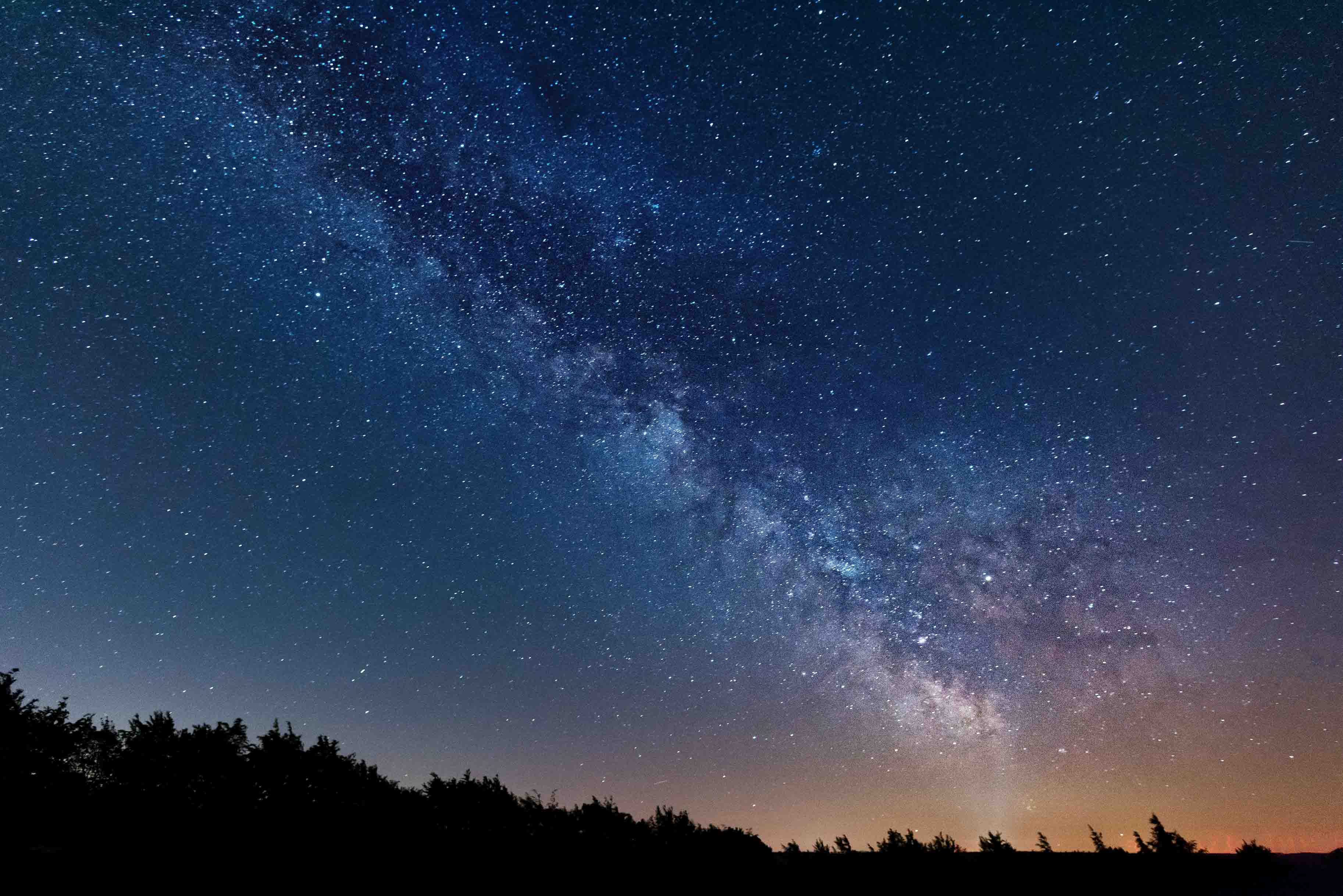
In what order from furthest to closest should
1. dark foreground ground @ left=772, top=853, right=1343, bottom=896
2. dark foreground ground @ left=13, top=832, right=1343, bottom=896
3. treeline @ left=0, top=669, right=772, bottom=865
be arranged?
treeline @ left=0, top=669, right=772, bottom=865 < dark foreground ground @ left=772, top=853, right=1343, bottom=896 < dark foreground ground @ left=13, top=832, right=1343, bottom=896

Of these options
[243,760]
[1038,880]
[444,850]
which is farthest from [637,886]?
[243,760]

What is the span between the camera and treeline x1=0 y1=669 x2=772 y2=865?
2170 centimetres

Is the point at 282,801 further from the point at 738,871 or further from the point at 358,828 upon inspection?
the point at 738,871

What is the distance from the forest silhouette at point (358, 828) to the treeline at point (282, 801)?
9 cm

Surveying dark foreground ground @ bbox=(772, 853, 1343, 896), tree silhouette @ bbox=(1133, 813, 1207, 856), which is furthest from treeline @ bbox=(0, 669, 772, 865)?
tree silhouette @ bbox=(1133, 813, 1207, 856)

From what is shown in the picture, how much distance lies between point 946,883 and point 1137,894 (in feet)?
15.2

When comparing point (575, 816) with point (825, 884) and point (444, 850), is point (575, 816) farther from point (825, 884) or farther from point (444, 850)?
point (825, 884)

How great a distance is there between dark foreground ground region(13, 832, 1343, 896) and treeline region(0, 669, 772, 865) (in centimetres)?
80

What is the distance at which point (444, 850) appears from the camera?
918 inches

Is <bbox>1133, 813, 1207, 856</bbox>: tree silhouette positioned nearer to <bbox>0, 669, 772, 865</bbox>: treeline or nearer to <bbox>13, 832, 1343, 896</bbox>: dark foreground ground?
<bbox>13, 832, 1343, 896</bbox>: dark foreground ground

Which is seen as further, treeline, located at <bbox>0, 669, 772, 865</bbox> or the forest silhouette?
treeline, located at <bbox>0, 669, 772, 865</bbox>

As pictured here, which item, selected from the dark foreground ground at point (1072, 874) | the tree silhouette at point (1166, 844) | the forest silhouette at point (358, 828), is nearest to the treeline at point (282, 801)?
the forest silhouette at point (358, 828)

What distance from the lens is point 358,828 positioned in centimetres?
2511

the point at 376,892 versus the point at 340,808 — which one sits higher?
the point at 340,808
